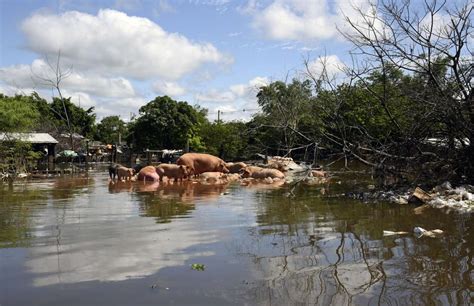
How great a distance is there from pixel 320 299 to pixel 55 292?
2740 millimetres

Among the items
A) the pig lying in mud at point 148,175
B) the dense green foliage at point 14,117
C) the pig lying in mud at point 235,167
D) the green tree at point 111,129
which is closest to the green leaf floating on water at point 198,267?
the pig lying in mud at point 148,175

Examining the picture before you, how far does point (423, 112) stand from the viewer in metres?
13.6

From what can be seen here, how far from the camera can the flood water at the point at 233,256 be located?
16.6ft

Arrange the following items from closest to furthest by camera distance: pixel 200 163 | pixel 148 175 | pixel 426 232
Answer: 1. pixel 426 232
2. pixel 148 175
3. pixel 200 163

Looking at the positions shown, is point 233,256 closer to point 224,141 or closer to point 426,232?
point 426,232

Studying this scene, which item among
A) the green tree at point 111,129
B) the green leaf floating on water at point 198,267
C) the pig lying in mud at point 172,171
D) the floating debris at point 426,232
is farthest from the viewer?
the green tree at point 111,129

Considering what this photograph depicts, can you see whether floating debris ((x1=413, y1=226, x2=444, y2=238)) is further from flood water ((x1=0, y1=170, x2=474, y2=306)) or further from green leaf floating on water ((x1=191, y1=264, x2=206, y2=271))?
green leaf floating on water ((x1=191, y1=264, x2=206, y2=271))

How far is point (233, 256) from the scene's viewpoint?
6.75 metres

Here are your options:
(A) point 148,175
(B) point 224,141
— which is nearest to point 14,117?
(A) point 148,175

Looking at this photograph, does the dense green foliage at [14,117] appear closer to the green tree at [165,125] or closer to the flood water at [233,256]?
the flood water at [233,256]

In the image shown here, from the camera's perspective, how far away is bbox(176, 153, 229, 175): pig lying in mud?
77.4ft

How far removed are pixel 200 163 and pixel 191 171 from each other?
0.85m

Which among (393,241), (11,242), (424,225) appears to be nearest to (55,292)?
(11,242)

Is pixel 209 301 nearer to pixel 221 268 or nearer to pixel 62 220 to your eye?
pixel 221 268
